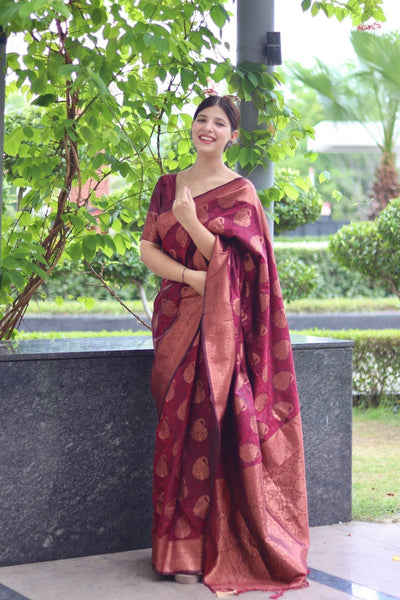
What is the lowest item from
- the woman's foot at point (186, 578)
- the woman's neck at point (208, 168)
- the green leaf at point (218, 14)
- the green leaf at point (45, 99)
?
the woman's foot at point (186, 578)

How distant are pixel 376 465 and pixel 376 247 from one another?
129 inches

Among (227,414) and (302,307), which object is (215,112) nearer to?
(227,414)

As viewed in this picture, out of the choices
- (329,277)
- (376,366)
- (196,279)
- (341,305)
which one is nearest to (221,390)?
(196,279)

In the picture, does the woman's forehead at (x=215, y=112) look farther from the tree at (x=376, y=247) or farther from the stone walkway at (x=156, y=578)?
the tree at (x=376, y=247)

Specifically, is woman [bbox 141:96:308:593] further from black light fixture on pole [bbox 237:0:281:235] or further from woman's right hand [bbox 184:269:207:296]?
black light fixture on pole [bbox 237:0:281:235]

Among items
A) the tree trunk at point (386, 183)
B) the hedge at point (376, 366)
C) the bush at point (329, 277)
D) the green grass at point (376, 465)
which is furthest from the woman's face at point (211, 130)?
the tree trunk at point (386, 183)

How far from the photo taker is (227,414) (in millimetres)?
3289

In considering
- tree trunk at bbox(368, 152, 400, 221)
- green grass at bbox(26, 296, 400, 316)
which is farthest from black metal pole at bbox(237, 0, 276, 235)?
tree trunk at bbox(368, 152, 400, 221)

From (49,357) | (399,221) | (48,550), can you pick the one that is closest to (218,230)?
(49,357)

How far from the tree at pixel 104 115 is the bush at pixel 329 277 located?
13.1 meters

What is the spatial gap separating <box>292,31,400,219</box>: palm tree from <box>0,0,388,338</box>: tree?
1243 centimetres

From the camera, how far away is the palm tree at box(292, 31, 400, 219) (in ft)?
53.6

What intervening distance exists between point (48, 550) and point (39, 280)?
1269 millimetres

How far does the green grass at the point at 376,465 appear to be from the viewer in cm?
447
